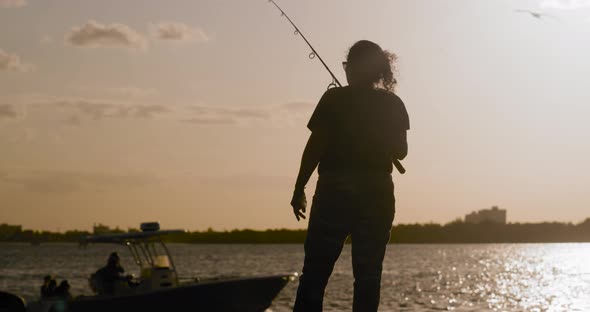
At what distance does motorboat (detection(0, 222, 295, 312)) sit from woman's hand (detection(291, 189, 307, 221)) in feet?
60.5

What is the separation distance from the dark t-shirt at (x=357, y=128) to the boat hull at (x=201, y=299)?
18727mm

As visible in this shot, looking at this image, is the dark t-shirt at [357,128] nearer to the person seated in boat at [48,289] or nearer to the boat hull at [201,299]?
the boat hull at [201,299]

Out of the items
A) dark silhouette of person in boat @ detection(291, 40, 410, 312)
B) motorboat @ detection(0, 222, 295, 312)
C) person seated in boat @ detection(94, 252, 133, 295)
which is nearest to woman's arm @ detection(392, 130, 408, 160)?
dark silhouette of person in boat @ detection(291, 40, 410, 312)

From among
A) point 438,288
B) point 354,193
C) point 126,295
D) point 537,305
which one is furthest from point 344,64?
point 438,288

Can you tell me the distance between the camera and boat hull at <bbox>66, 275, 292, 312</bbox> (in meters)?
24.9

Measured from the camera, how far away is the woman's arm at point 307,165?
273 inches

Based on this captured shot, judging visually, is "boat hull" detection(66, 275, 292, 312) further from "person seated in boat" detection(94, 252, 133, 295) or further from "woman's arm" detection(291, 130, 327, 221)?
"woman's arm" detection(291, 130, 327, 221)

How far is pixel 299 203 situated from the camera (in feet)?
22.7

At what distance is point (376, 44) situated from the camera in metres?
7.24

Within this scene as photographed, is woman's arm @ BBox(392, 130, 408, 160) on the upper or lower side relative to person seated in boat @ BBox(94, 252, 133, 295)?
upper

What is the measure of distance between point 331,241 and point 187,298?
19.6m

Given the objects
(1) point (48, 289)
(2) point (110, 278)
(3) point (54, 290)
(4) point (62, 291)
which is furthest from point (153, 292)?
(1) point (48, 289)

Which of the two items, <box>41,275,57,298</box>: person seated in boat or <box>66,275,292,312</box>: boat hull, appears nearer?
<box>66,275,292,312</box>: boat hull

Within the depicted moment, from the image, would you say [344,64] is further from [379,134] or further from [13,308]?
[13,308]
